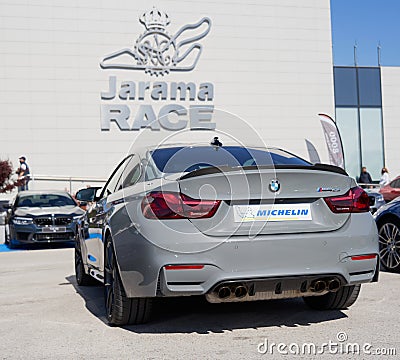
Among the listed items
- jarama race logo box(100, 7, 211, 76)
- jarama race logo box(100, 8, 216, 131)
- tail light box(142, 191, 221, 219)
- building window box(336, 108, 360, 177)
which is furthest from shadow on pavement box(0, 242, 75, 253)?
building window box(336, 108, 360, 177)

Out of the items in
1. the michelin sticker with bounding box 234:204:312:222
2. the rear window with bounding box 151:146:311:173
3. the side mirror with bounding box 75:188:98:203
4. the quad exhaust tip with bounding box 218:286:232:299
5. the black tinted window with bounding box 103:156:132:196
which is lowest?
the quad exhaust tip with bounding box 218:286:232:299

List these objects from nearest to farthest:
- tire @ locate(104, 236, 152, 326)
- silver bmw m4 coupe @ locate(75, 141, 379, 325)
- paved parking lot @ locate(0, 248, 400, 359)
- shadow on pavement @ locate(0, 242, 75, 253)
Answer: paved parking lot @ locate(0, 248, 400, 359), silver bmw m4 coupe @ locate(75, 141, 379, 325), tire @ locate(104, 236, 152, 326), shadow on pavement @ locate(0, 242, 75, 253)

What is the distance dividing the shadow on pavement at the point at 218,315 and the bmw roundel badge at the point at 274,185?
119cm

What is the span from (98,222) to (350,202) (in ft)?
7.92

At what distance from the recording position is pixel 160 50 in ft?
98.6

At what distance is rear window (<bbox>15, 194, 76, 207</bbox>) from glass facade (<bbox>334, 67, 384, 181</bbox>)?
21.5m

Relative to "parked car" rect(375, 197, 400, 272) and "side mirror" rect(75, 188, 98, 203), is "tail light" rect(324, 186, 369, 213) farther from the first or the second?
"side mirror" rect(75, 188, 98, 203)

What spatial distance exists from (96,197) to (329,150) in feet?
77.0

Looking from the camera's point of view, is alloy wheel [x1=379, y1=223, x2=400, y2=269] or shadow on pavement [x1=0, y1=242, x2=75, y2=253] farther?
shadow on pavement [x1=0, y1=242, x2=75, y2=253]

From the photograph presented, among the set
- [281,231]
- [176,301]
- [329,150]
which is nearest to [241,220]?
[281,231]

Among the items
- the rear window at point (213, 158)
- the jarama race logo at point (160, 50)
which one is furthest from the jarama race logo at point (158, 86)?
the rear window at point (213, 158)

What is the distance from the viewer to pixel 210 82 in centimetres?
3055

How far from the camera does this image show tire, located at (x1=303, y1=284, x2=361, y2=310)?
220 inches

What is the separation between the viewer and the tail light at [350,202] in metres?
4.89
